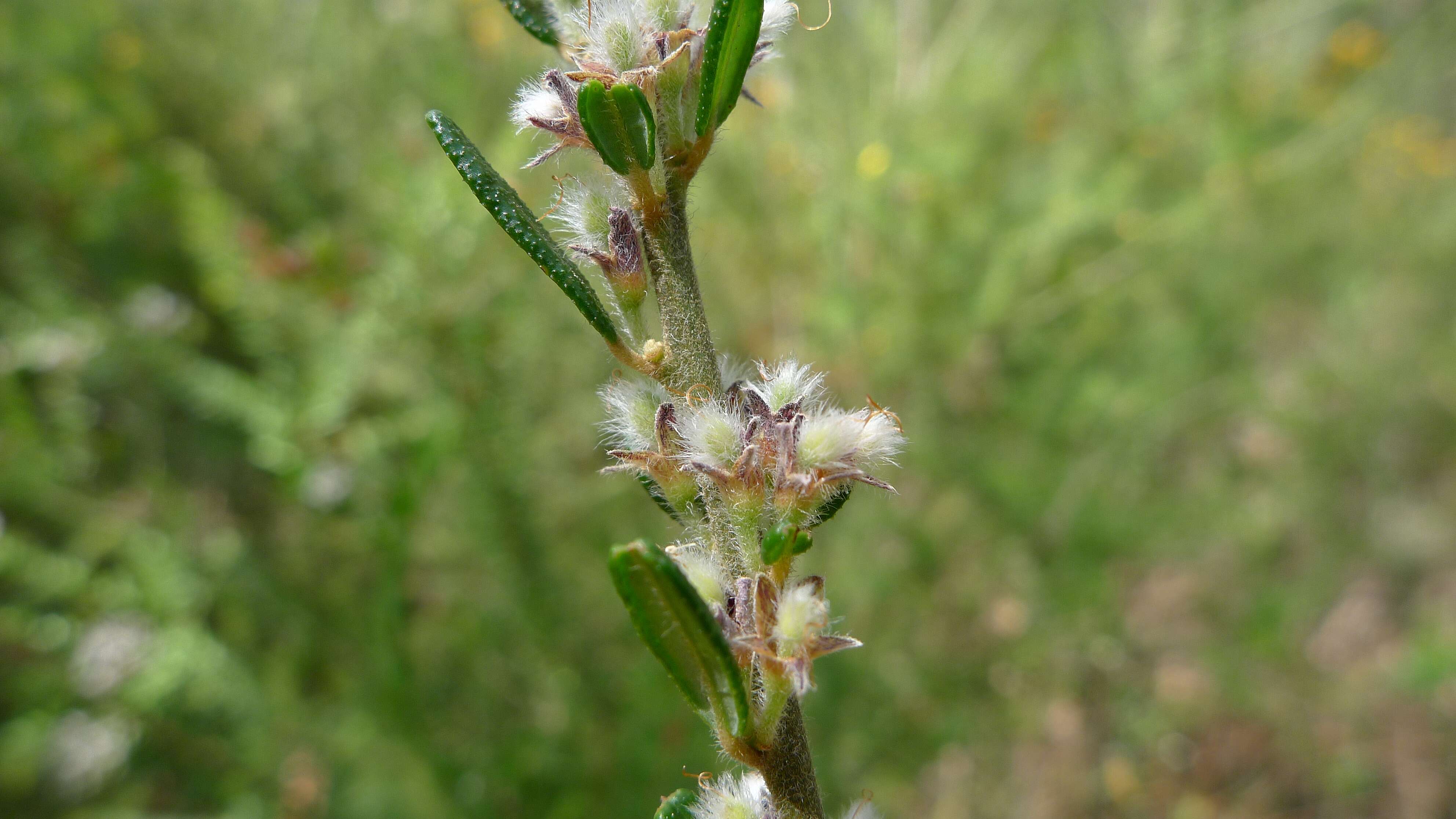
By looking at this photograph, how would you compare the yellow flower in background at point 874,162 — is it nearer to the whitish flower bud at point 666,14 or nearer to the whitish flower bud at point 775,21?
the whitish flower bud at point 775,21

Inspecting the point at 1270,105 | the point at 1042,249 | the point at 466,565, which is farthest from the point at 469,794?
the point at 1270,105

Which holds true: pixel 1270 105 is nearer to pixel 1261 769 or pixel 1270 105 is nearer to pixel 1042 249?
pixel 1042 249

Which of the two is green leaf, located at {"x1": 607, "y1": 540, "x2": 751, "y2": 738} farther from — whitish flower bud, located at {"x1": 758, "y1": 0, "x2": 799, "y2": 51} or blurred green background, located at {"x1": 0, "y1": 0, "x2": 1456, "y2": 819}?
blurred green background, located at {"x1": 0, "y1": 0, "x2": 1456, "y2": 819}

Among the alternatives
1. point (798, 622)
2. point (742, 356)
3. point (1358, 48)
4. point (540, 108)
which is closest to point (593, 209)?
point (540, 108)

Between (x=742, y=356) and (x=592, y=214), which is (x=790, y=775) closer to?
(x=592, y=214)

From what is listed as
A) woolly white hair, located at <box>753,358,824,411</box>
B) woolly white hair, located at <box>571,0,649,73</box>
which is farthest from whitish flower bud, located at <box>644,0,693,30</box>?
woolly white hair, located at <box>753,358,824,411</box>

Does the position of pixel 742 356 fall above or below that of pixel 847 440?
above
